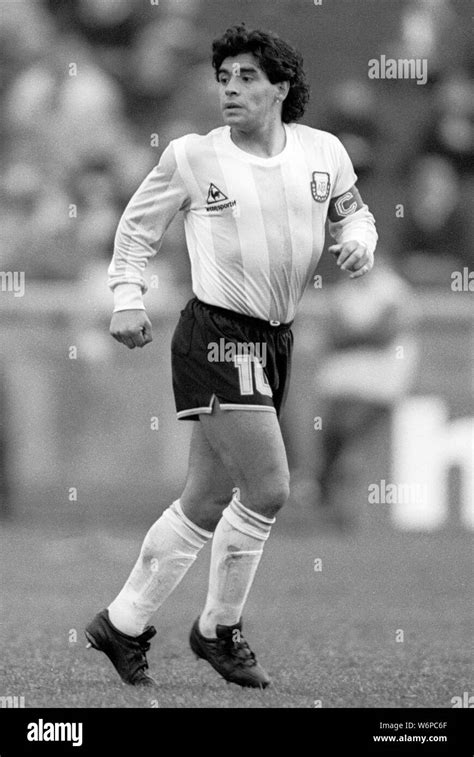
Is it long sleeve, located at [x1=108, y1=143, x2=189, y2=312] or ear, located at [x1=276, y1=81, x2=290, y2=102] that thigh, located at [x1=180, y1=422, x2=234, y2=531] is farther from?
ear, located at [x1=276, y1=81, x2=290, y2=102]

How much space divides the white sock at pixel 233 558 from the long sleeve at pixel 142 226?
721mm

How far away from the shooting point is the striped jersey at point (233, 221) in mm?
4438

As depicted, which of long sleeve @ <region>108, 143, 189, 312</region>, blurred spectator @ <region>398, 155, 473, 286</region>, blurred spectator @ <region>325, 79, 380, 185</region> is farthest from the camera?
blurred spectator @ <region>325, 79, 380, 185</region>

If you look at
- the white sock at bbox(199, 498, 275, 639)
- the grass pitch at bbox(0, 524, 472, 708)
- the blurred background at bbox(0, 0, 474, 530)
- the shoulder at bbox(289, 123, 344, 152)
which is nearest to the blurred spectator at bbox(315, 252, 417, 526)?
the blurred background at bbox(0, 0, 474, 530)

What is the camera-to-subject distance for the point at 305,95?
4695 millimetres

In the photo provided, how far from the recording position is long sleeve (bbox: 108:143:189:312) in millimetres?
4477

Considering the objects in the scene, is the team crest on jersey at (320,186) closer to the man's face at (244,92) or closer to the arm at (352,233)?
the arm at (352,233)

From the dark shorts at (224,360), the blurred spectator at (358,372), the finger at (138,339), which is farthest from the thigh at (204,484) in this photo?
the blurred spectator at (358,372)

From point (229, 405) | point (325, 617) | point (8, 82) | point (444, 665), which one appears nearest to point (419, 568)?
A: point (325, 617)

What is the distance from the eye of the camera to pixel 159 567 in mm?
4598

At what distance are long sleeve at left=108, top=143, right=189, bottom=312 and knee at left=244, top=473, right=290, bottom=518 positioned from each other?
652 millimetres

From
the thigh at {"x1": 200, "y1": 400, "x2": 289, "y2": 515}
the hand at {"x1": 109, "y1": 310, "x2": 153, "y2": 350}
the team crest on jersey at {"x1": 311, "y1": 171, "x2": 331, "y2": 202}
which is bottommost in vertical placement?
the thigh at {"x1": 200, "y1": 400, "x2": 289, "y2": 515}

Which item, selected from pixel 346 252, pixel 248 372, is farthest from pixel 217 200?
pixel 248 372

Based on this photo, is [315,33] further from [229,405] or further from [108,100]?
[229,405]
